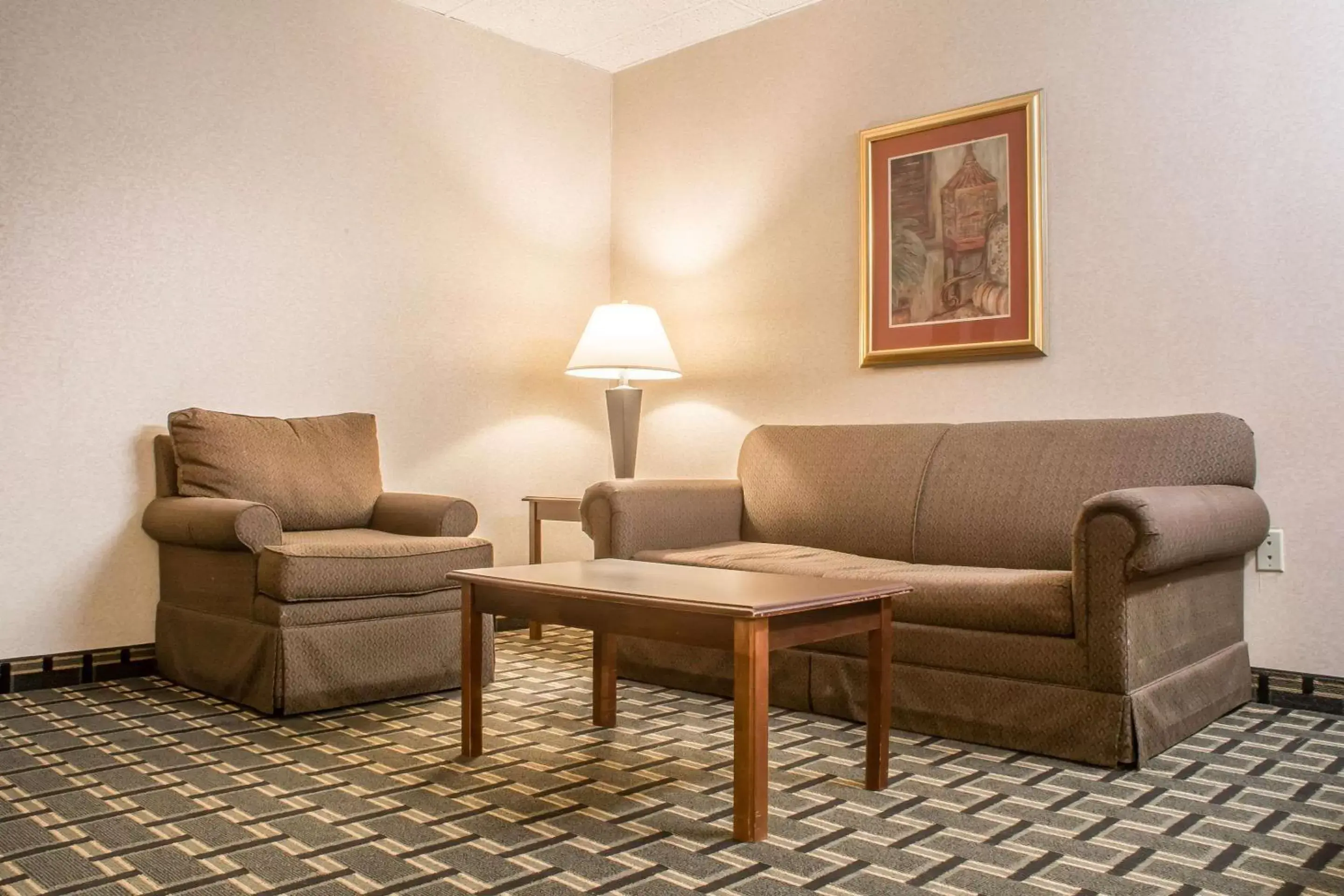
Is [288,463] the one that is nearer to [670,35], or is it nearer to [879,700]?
[879,700]

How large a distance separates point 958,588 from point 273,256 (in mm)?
2682

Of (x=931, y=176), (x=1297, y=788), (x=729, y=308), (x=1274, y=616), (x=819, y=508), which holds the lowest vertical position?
(x=1297, y=788)

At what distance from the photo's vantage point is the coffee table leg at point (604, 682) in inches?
108

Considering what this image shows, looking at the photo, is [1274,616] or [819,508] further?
[819,508]

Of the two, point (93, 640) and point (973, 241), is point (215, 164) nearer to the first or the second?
point (93, 640)

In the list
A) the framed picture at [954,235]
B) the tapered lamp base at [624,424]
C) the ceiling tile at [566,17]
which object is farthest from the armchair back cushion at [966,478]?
the ceiling tile at [566,17]

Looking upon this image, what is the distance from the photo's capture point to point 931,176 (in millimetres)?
3680

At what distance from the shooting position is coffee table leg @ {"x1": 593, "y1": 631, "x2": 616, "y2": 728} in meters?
2.73

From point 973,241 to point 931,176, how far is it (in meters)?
0.31

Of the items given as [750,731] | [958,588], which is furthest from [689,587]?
[958,588]

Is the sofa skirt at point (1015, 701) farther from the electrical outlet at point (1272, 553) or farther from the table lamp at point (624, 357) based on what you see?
the table lamp at point (624, 357)

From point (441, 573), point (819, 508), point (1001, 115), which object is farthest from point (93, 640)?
point (1001, 115)

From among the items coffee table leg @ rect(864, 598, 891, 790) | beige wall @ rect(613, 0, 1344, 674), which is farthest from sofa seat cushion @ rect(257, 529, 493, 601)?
beige wall @ rect(613, 0, 1344, 674)

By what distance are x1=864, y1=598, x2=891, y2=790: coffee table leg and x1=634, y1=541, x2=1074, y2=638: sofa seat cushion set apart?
0.09 m
